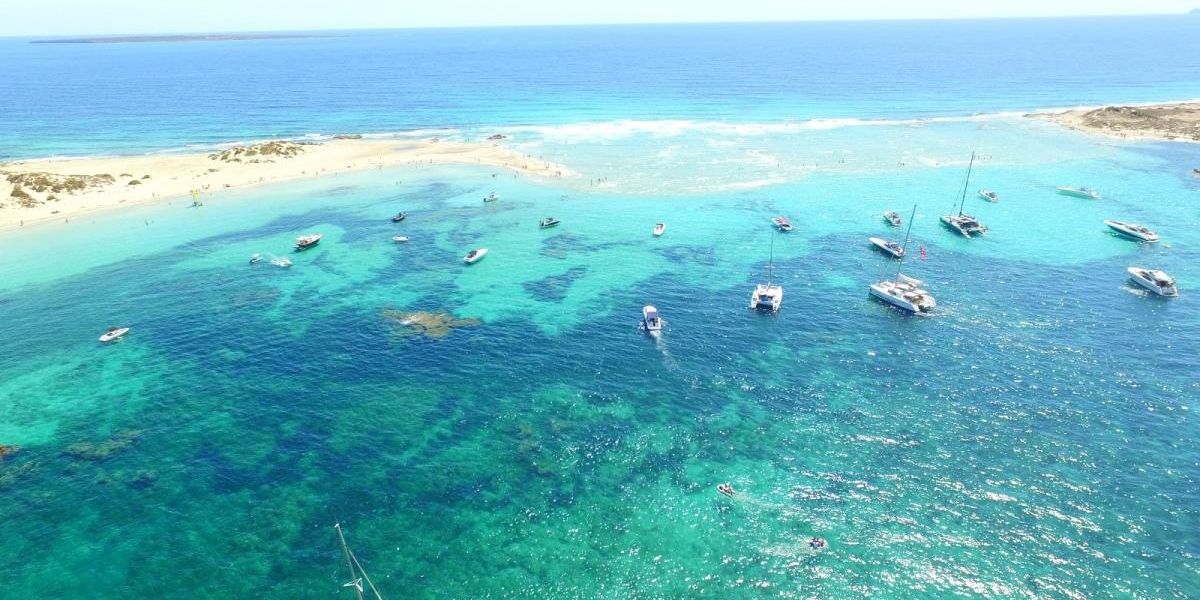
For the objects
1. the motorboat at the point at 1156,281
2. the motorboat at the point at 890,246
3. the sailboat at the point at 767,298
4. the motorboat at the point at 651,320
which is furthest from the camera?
→ the motorboat at the point at 890,246

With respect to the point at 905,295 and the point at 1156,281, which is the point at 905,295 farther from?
the point at 1156,281

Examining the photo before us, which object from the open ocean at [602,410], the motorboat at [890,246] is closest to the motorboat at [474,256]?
the open ocean at [602,410]

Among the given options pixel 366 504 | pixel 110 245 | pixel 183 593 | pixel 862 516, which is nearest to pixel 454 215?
pixel 110 245

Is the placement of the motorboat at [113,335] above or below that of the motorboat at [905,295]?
below

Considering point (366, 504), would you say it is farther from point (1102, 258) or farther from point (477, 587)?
point (1102, 258)

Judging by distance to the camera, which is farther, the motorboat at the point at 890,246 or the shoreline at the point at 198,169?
the shoreline at the point at 198,169

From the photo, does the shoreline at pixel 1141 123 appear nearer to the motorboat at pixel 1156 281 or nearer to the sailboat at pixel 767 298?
the motorboat at pixel 1156 281

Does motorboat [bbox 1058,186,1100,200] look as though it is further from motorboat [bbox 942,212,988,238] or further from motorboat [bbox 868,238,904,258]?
motorboat [bbox 868,238,904,258]

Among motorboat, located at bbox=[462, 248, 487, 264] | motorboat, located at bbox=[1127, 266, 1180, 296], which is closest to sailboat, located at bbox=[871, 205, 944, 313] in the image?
motorboat, located at bbox=[1127, 266, 1180, 296]
